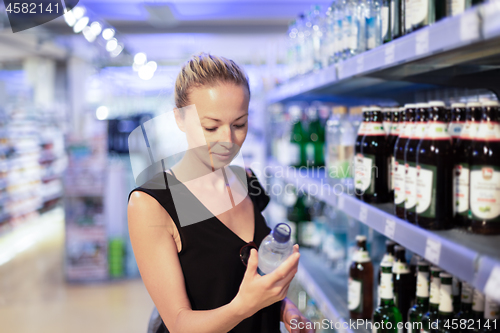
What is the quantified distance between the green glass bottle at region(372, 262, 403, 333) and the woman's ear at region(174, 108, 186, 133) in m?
0.86

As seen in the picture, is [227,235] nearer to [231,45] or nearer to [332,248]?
[332,248]

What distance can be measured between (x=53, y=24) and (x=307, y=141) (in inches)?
177

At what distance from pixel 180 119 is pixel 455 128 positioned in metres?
0.73

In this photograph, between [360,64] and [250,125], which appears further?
[250,125]

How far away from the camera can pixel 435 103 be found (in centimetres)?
106

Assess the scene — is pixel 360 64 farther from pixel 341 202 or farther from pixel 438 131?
pixel 341 202

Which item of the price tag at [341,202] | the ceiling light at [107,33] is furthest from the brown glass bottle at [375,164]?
the ceiling light at [107,33]

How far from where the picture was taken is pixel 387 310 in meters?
1.44

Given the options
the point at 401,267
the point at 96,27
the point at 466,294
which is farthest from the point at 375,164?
the point at 96,27

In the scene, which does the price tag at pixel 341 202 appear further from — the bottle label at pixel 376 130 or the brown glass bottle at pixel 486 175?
the brown glass bottle at pixel 486 175

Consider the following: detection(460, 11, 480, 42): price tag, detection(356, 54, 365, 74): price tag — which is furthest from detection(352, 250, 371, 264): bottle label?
detection(460, 11, 480, 42): price tag

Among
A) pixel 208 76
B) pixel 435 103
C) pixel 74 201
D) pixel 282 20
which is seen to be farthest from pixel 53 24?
pixel 435 103

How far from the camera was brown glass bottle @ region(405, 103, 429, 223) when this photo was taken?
42.9 inches

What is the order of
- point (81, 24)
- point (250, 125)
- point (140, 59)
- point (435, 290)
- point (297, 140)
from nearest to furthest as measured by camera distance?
point (435, 290)
point (297, 140)
point (81, 24)
point (250, 125)
point (140, 59)
